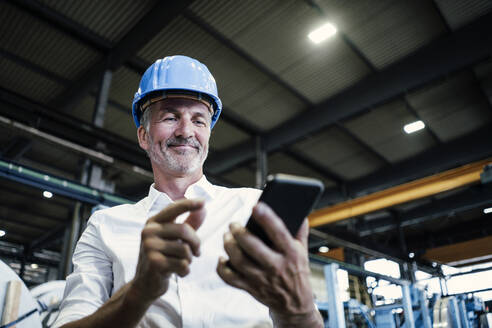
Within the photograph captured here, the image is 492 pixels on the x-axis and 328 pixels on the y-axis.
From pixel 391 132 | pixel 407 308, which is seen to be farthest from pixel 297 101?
pixel 407 308

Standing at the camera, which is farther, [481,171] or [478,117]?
[478,117]

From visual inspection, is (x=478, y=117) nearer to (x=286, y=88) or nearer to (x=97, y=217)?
(x=286, y=88)

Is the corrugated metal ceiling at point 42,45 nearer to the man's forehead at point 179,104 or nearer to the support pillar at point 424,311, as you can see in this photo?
the man's forehead at point 179,104

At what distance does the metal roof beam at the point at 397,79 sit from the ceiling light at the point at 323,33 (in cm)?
142

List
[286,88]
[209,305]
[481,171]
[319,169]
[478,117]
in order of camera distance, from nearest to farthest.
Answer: [209,305], [481,171], [286,88], [478,117], [319,169]

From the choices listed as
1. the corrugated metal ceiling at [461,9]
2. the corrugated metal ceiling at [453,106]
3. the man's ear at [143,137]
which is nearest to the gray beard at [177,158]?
the man's ear at [143,137]

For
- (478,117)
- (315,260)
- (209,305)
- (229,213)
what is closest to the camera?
(209,305)

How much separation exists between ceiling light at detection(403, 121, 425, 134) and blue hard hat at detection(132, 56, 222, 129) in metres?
7.97

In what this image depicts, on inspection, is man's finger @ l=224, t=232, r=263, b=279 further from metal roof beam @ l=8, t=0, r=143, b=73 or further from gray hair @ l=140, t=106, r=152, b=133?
metal roof beam @ l=8, t=0, r=143, b=73

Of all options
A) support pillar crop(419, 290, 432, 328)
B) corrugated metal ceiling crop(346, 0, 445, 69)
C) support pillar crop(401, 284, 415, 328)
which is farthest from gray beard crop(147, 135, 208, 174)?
corrugated metal ceiling crop(346, 0, 445, 69)

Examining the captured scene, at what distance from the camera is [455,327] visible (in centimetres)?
596

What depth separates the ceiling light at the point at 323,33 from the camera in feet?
20.6

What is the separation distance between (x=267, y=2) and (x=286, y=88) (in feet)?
6.63

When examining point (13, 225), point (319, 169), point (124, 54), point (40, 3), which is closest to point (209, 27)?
point (124, 54)
